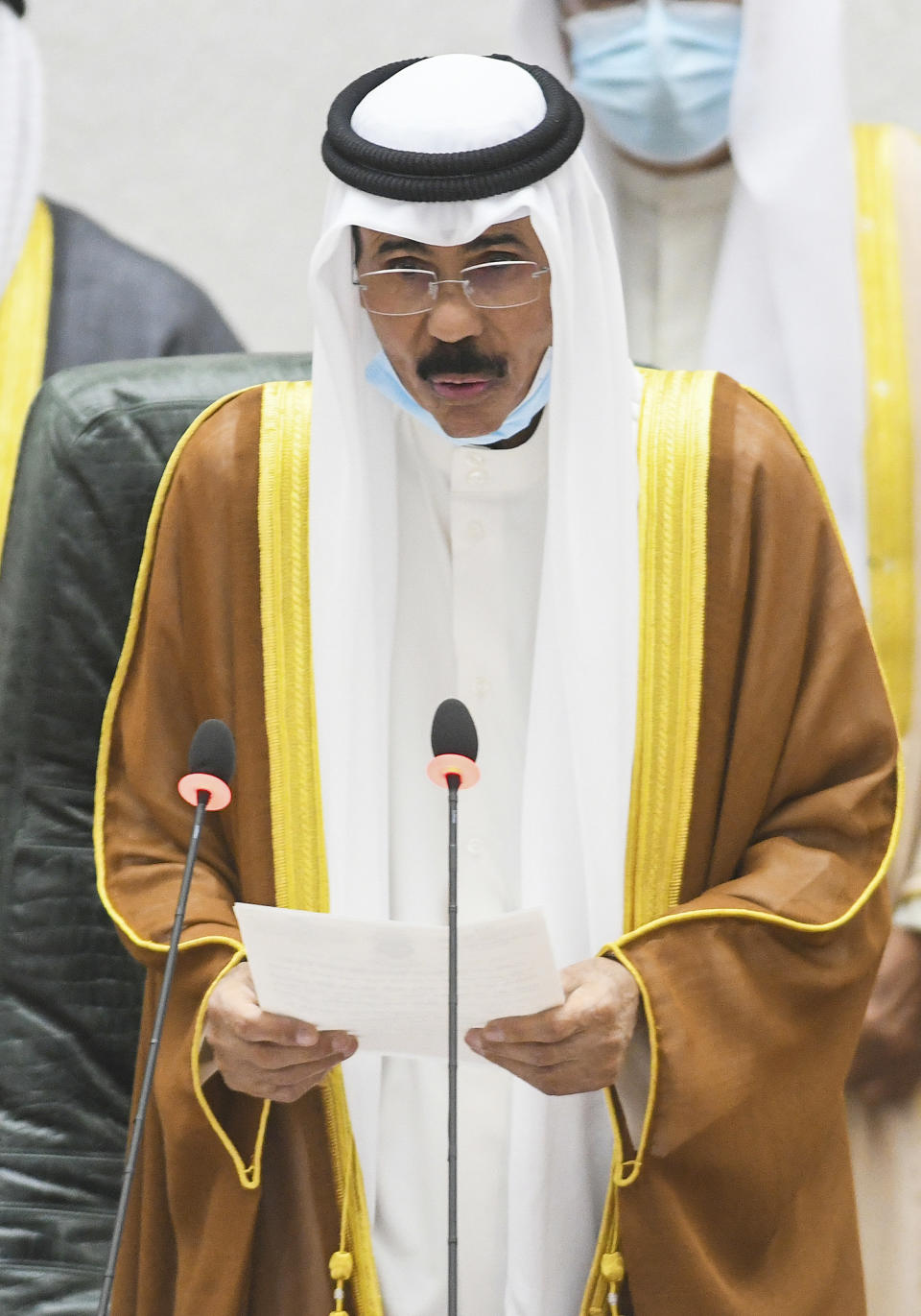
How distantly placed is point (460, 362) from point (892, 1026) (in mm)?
1249

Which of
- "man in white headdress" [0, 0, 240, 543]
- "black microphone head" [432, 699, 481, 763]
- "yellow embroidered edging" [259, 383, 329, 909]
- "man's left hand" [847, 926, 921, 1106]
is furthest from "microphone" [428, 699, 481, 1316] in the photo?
"man in white headdress" [0, 0, 240, 543]

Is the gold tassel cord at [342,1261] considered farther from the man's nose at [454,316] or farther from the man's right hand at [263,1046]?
the man's nose at [454,316]

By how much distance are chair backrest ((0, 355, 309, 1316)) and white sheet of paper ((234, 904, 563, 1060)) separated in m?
0.84

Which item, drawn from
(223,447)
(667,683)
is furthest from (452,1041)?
(223,447)

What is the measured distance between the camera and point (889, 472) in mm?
3098

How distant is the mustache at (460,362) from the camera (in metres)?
2.31

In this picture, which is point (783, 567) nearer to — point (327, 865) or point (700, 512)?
point (700, 512)

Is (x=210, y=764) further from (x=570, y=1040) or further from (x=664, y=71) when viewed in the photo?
(x=664, y=71)

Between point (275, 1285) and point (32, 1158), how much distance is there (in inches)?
22.6

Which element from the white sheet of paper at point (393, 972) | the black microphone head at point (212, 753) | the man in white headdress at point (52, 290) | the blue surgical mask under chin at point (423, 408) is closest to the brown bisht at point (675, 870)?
the blue surgical mask under chin at point (423, 408)

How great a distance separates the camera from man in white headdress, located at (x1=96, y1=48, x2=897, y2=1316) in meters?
2.25

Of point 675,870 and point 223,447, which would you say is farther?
point 223,447

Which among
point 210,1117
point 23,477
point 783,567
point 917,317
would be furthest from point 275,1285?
point 917,317

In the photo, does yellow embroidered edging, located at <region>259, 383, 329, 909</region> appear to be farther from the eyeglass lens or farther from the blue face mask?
the blue face mask
